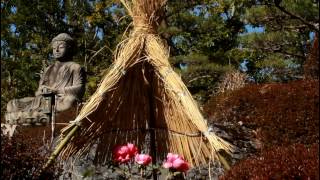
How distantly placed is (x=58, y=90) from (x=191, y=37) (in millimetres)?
5307

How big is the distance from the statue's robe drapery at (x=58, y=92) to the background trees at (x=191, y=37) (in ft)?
1.80

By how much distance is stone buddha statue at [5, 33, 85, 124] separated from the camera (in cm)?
919

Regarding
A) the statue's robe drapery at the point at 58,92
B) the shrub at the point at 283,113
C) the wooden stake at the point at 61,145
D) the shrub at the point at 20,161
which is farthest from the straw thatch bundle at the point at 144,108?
the statue's robe drapery at the point at 58,92

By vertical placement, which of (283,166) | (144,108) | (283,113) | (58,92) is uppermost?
(144,108)

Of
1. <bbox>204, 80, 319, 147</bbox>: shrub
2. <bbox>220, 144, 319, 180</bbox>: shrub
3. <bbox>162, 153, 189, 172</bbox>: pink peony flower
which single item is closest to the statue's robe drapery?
<bbox>204, 80, 319, 147</bbox>: shrub

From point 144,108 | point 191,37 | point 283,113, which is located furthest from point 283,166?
point 191,37

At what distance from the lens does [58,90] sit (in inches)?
369

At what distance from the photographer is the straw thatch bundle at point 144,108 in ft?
12.6

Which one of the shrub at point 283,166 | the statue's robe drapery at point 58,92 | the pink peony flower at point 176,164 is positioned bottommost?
the statue's robe drapery at point 58,92

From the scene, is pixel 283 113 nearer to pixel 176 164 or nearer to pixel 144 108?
pixel 144 108

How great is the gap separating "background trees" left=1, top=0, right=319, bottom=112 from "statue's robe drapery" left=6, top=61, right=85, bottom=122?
0.55 meters

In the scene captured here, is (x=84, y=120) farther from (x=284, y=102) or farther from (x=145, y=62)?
(x=284, y=102)

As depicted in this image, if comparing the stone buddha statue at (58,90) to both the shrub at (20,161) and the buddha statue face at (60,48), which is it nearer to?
the buddha statue face at (60,48)

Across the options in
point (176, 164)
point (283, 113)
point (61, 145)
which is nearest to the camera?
point (176, 164)
